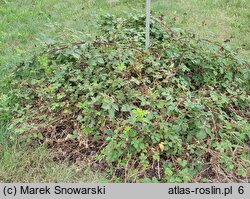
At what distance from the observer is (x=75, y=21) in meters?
5.46

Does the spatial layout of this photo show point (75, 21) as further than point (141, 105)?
Yes

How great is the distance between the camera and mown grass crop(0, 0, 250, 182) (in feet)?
12.9

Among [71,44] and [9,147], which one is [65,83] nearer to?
[71,44]

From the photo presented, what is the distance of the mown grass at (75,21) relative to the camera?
12.9 feet

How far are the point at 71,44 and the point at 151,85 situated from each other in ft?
2.83

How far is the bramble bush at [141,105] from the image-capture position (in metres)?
2.77

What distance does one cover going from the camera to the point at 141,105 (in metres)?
3.00

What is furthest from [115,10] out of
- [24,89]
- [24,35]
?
[24,89]

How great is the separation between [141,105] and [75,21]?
2.87 metres

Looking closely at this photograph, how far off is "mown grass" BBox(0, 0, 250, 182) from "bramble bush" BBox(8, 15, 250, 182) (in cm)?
27

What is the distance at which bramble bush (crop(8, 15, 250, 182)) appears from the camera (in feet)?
9.10

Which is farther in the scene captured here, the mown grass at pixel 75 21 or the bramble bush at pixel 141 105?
the mown grass at pixel 75 21

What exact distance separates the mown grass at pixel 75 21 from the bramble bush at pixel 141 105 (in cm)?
27

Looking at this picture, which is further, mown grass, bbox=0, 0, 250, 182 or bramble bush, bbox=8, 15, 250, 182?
mown grass, bbox=0, 0, 250, 182
